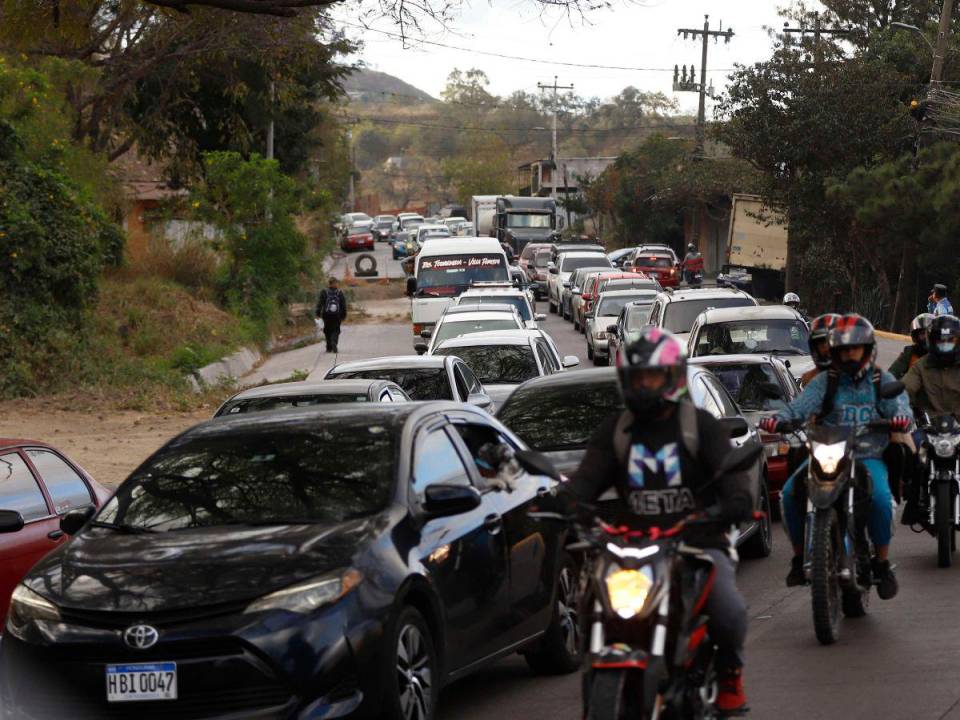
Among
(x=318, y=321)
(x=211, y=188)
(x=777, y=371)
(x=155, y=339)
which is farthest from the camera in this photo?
(x=318, y=321)

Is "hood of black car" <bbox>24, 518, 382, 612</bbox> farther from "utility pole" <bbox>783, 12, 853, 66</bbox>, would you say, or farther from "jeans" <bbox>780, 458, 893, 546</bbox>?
"utility pole" <bbox>783, 12, 853, 66</bbox>

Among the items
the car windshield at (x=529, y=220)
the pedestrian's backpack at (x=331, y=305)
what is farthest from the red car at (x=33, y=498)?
the car windshield at (x=529, y=220)

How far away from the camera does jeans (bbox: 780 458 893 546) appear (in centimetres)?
920

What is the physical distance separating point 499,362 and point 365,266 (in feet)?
167

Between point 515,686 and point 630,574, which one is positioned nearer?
point 630,574

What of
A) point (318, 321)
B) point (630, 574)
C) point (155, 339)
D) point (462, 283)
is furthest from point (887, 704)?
point (318, 321)

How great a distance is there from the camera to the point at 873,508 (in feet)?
30.2

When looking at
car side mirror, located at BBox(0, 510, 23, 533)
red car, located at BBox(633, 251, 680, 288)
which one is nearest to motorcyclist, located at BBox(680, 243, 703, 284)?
red car, located at BBox(633, 251, 680, 288)

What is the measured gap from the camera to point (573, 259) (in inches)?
2071

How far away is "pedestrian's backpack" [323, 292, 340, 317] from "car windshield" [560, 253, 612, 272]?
18056 millimetres

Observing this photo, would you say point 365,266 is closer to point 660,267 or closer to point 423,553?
point 660,267

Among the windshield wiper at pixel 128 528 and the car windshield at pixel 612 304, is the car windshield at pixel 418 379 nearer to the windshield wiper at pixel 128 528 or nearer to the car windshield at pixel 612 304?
the windshield wiper at pixel 128 528

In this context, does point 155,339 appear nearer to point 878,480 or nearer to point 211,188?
point 211,188

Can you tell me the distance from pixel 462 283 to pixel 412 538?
2835 centimetres
